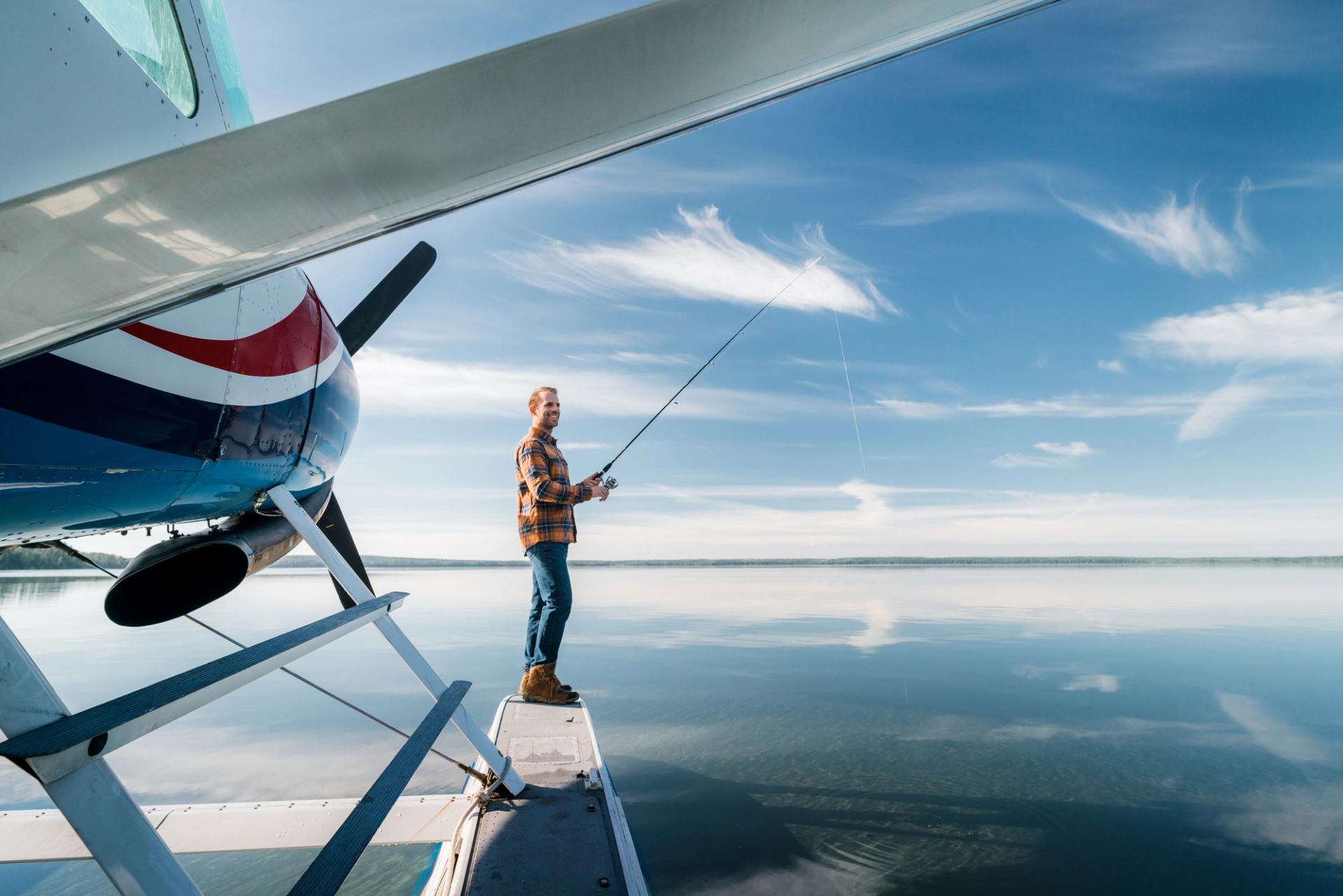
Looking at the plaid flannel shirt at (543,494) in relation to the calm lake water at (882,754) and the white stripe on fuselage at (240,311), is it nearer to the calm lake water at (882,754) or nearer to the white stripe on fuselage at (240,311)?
the white stripe on fuselage at (240,311)

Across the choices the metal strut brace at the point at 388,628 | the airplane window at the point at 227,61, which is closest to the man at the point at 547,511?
the metal strut brace at the point at 388,628

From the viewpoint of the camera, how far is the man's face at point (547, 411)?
3.94 meters

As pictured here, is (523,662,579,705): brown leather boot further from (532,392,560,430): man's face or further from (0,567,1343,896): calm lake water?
(532,392,560,430): man's face

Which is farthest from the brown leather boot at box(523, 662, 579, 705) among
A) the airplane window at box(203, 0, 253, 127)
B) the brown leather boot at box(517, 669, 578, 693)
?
the airplane window at box(203, 0, 253, 127)

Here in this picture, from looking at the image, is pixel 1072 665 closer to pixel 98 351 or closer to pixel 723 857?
pixel 723 857

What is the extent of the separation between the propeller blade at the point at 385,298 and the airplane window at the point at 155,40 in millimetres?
2755

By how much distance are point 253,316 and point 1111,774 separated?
6961mm

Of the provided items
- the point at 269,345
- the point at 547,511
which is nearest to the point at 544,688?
the point at 547,511

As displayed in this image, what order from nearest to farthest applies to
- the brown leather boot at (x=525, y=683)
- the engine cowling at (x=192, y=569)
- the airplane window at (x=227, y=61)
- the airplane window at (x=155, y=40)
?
the airplane window at (x=155, y=40) → the airplane window at (x=227, y=61) → the engine cowling at (x=192, y=569) → the brown leather boot at (x=525, y=683)

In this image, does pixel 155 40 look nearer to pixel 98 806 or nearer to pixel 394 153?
pixel 394 153

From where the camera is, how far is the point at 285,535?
313 cm

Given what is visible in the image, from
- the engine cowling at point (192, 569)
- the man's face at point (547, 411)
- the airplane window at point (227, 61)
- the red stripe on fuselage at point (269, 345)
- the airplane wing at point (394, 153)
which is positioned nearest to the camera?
the airplane wing at point (394, 153)

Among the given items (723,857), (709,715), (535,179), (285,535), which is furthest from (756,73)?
(709,715)

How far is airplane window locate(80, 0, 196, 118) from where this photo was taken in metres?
1.28
